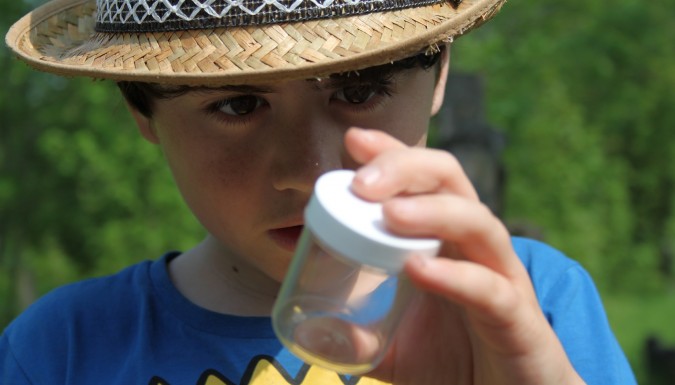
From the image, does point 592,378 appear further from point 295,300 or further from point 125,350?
point 125,350

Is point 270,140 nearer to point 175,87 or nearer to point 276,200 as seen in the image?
point 276,200

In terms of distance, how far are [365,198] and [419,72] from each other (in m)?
0.75

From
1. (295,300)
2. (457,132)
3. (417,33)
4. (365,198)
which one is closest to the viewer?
(365,198)

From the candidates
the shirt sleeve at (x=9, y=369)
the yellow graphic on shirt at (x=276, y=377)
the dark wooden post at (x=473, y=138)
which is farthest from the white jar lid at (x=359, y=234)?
the dark wooden post at (x=473, y=138)

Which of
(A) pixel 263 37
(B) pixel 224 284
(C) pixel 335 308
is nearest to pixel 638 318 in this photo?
(B) pixel 224 284

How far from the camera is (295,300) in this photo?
1343 mm

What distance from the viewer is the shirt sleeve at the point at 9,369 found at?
207 cm

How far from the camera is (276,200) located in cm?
177

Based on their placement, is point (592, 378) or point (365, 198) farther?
point (592, 378)

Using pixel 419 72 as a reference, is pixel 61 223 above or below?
below

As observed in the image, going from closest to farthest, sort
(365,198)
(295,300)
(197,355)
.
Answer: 1. (365,198)
2. (295,300)
3. (197,355)

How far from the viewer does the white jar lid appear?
45.2 inches

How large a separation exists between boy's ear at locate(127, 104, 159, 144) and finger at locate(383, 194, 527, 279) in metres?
0.98

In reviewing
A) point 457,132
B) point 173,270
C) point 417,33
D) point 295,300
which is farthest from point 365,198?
point 457,132
